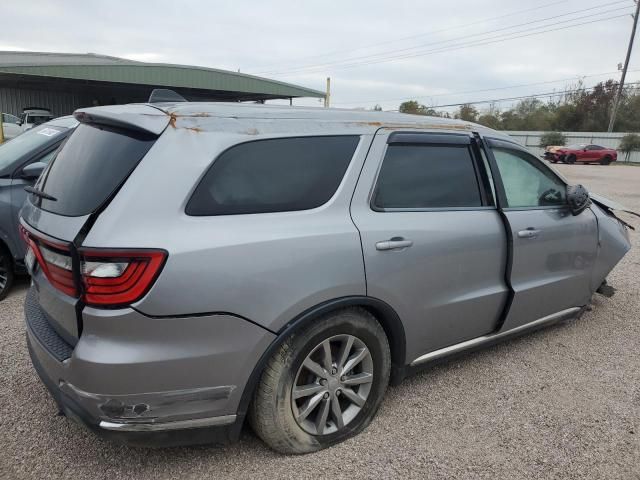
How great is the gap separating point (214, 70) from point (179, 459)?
28565mm

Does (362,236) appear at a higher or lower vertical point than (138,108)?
lower

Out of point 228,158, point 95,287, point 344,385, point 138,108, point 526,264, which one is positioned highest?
point 138,108

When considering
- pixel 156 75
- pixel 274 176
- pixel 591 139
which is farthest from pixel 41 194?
pixel 591 139

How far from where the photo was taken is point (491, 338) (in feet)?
10.9

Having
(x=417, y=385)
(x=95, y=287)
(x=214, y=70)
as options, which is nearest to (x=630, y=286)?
(x=417, y=385)

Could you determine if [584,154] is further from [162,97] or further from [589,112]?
[162,97]

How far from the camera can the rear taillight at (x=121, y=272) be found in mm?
1903

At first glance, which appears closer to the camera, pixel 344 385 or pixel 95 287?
pixel 95 287

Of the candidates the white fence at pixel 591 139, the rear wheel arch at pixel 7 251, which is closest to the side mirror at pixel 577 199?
the rear wheel arch at pixel 7 251

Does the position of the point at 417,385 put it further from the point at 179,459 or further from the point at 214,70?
the point at 214,70

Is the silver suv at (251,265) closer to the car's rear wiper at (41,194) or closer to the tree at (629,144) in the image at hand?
the car's rear wiper at (41,194)

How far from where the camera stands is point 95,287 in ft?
6.33

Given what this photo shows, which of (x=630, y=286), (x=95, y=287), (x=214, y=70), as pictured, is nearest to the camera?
(x=95, y=287)

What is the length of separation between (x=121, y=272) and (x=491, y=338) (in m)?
2.46
